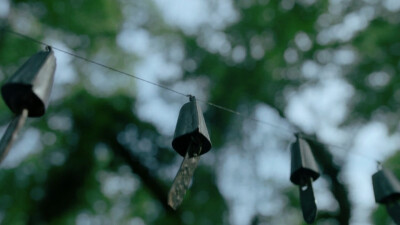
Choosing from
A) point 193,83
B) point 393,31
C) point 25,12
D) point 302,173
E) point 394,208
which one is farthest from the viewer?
point 193,83

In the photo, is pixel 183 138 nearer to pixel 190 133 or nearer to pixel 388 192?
pixel 190 133

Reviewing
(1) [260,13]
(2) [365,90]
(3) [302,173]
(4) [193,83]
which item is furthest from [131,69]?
(3) [302,173]

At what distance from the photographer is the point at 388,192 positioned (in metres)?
3.41

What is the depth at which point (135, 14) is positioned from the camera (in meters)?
10.1

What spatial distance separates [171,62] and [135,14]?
1611mm

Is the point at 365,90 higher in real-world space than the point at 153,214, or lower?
higher

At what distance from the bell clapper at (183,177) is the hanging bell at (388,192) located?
200 centimetres

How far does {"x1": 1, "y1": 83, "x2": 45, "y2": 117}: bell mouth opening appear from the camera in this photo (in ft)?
6.60

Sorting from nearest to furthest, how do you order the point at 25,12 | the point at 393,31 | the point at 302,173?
→ the point at 302,173, the point at 393,31, the point at 25,12

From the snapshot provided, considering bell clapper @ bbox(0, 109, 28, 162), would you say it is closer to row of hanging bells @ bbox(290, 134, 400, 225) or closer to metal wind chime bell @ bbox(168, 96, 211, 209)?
metal wind chime bell @ bbox(168, 96, 211, 209)

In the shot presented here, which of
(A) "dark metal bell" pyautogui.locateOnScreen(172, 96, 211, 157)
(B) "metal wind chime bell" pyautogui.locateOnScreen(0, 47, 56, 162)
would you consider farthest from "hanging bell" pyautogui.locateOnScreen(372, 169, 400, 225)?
→ (B) "metal wind chime bell" pyautogui.locateOnScreen(0, 47, 56, 162)

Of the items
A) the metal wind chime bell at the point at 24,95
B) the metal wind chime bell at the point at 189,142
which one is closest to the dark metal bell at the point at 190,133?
the metal wind chime bell at the point at 189,142

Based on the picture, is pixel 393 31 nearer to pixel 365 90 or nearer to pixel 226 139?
pixel 365 90

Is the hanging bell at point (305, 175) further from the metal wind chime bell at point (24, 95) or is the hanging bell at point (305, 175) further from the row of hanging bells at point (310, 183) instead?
the metal wind chime bell at point (24, 95)
